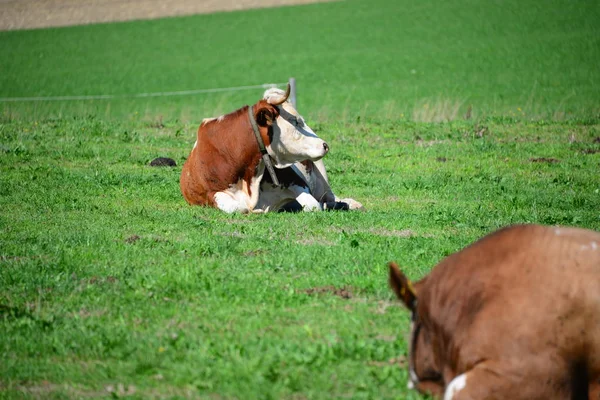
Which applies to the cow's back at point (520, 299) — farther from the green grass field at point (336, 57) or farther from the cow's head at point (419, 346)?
the green grass field at point (336, 57)

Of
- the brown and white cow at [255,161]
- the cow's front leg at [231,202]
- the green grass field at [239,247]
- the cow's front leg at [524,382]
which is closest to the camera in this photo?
the cow's front leg at [524,382]

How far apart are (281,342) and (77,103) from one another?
30.8m

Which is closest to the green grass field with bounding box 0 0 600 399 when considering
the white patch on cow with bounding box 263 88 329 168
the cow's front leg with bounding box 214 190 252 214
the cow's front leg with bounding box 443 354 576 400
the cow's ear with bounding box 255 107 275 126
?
the cow's front leg with bounding box 214 190 252 214

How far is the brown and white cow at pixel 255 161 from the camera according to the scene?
37.4 ft

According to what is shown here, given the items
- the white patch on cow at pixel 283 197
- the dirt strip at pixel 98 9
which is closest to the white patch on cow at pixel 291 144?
the white patch on cow at pixel 283 197

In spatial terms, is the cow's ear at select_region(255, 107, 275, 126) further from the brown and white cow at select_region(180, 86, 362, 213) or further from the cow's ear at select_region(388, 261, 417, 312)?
the cow's ear at select_region(388, 261, 417, 312)

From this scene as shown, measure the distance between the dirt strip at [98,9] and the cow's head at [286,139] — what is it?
49.0 meters

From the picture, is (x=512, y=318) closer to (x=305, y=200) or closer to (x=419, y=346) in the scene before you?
(x=419, y=346)

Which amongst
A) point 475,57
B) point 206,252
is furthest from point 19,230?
point 475,57

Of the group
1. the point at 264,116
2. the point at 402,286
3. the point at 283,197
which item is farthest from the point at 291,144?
the point at 402,286

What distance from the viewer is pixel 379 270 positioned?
7.82 metres

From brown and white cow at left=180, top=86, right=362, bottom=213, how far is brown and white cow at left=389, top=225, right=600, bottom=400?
21.2 feet

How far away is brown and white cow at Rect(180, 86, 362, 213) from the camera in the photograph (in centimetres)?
1139

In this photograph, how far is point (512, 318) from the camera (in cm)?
448
